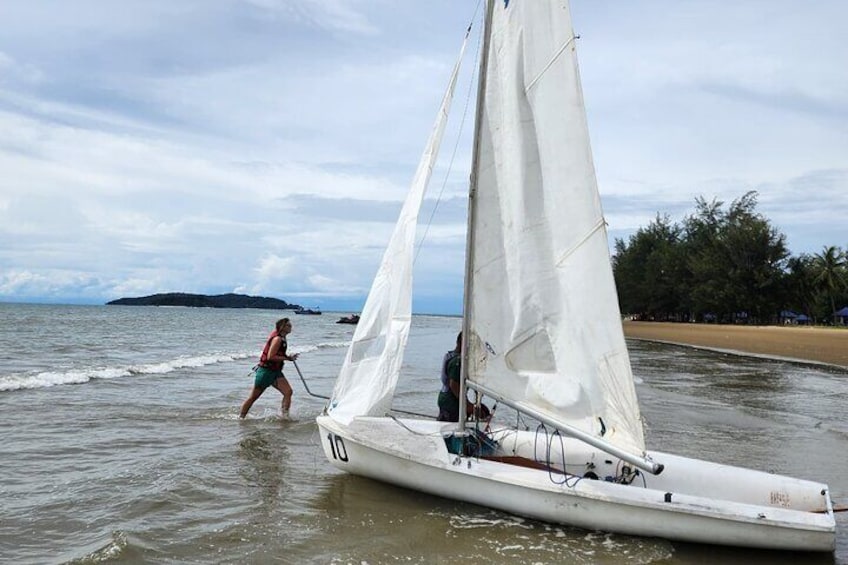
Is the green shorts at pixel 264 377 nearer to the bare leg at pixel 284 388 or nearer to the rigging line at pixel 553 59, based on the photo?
the bare leg at pixel 284 388

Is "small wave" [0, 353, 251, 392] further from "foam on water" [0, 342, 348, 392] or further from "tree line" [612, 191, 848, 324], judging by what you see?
"tree line" [612, 191, 848, 324]

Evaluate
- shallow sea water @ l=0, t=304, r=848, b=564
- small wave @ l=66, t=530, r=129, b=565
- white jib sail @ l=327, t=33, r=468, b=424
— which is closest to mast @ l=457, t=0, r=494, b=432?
white jib sail @ l=327, t=33, r=468, b=424

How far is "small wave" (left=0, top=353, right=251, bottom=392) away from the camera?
17.1 m

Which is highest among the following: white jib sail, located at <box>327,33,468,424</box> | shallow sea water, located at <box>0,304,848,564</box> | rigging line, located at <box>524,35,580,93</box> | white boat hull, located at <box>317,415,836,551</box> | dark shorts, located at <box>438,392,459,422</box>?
rigging line, located at <box>524,35,580,93</box>

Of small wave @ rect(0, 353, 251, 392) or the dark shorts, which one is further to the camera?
small wave @ rect(0, 353, 251, 392)

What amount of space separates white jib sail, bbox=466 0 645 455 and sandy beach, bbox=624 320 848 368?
26.8m

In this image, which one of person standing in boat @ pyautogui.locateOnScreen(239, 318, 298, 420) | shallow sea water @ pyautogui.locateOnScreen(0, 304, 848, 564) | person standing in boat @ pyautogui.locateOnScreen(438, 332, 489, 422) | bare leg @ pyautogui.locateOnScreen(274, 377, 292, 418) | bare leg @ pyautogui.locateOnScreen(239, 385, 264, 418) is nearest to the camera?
shallow sea water @ pyautogui.locateOnScreen(0, 304, 848, 564)

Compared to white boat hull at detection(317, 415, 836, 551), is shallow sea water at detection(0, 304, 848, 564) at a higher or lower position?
lower

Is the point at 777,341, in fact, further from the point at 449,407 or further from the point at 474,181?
the point at 474,181

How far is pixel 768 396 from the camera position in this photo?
57.6 ft

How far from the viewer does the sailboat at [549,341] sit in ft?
20.9

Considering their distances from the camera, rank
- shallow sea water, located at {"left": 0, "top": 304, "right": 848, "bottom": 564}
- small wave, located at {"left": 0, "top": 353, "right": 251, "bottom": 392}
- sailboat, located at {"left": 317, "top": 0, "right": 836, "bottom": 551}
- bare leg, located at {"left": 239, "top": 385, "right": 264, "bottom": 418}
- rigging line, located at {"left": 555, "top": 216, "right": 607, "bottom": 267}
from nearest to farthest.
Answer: shallow sea water, located at {"left": 0, "top": 304, "right": 848, "bottom": 564}
sailboat, located at {"left": 317, "top": 0, "right": 836, "bottom": 551}
rigging line, located at {"left": 555, "top": 216, "right": 607, "bottom": 267}
bare leg, located at {"left": 239, "top": 385, "right": 264, "bottom": 418}
small wave, located at {"left": 0, "top": 353, "right": 251, "bottom": 392}

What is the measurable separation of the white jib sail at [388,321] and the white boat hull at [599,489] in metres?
0.28

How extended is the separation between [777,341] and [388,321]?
35.7 metres
